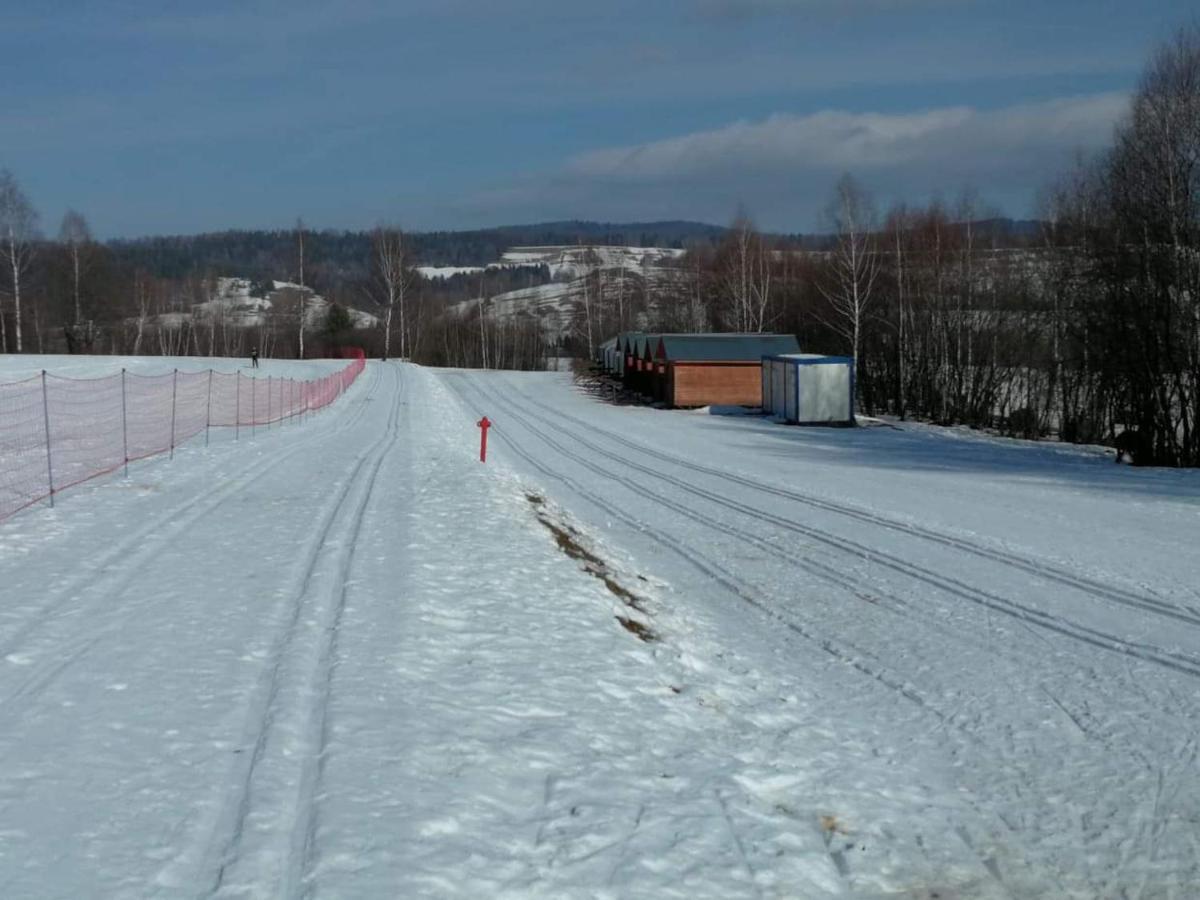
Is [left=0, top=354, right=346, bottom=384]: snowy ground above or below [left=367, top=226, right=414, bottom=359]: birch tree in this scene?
below

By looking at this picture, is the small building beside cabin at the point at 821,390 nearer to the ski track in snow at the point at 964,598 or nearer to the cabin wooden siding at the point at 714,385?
the cabin wooden siding at the point at 714,385

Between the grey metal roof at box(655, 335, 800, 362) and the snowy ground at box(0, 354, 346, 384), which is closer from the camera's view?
the grey metal roof at box(655, 335, 800, 362)

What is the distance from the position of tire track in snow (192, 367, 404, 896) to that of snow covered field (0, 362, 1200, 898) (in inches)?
0.9

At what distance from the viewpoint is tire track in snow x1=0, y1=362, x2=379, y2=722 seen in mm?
6969

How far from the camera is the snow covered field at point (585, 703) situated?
4992 millimetres

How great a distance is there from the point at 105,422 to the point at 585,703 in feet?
81.5

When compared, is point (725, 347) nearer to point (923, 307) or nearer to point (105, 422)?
point (923, 307)

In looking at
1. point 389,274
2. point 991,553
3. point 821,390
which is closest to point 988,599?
point 991,553

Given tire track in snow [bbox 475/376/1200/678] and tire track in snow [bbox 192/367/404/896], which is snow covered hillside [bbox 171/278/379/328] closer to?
tire track in snow [bbox 475/376/1200/678]

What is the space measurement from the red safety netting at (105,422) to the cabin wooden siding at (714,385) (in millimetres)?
15692

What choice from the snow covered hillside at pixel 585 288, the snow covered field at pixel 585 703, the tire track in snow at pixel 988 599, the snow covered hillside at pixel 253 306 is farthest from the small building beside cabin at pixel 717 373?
the snow covered hillside at pixel 253 306

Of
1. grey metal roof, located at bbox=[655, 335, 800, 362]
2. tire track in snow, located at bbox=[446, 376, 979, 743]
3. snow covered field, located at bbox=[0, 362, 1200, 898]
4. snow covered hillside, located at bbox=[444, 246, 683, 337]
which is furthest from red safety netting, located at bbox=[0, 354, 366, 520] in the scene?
snow covered hillside, located at bbox=[444, 246, 683, 337]

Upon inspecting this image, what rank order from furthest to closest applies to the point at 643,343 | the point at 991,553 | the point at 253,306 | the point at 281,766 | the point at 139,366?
the point at 253,306, the point at 139,366, the point at 643,343, the point at 991,553, the point at 281,766

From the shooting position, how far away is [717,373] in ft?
163
